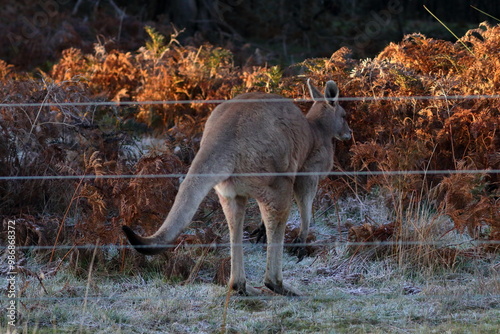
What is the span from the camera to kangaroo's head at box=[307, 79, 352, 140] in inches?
267

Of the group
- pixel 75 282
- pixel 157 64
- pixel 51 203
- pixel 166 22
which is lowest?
pixel 75 282

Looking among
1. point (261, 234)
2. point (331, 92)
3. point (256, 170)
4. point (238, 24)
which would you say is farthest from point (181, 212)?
point (238, 24)

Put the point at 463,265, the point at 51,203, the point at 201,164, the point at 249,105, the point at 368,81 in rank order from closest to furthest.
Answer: the point at 201,164
the point at 249,105
the point at 463,265
the point at 51,203
the point at 368,81

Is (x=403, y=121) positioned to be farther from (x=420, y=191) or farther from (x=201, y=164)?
(x=201, y=164)

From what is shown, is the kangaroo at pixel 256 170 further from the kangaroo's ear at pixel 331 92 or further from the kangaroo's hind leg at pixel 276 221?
the kangaroo's ear at pixel 331 92


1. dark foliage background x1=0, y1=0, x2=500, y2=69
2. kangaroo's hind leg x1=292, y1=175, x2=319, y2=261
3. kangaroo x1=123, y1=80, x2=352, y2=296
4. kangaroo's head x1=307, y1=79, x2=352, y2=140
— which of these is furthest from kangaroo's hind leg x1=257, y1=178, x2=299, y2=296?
dark foliage background x1=0, y1=0, x2=500, y2=69

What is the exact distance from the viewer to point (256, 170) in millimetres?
5418

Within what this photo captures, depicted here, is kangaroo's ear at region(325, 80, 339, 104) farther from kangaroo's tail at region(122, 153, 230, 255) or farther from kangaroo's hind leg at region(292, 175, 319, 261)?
kangaroo's tail at region(122, 153, 230, 255)

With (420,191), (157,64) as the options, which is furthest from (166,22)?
(420,191)

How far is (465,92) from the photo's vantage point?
7773 mm

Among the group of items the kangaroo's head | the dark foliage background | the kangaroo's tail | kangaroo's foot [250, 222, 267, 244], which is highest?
the dark foliage background

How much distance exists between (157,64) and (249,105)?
5.30 meters

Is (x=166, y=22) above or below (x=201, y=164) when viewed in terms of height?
above

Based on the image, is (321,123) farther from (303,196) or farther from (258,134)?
(258,134)
